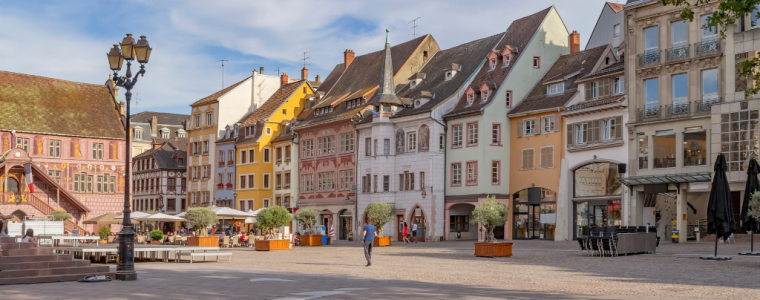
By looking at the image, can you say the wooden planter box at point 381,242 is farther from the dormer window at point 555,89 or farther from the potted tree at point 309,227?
the dormer window at point 555,89

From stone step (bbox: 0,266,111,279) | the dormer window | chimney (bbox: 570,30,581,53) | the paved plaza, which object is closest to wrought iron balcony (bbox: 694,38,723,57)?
the dormer window

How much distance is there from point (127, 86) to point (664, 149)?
91.1ft

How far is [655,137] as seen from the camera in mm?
40406

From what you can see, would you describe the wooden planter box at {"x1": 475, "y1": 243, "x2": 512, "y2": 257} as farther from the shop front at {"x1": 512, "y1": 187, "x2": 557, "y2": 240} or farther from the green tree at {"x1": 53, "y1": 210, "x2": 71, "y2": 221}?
the green tree at {"x1": 53, "y1": 210, "x2": 71, "y2": 221}

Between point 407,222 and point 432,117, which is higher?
point 432,117

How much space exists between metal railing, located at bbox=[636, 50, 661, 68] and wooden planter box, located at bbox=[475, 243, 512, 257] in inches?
594

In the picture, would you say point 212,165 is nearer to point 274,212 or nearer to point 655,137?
point 274,212

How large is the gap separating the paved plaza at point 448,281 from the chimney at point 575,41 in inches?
1012

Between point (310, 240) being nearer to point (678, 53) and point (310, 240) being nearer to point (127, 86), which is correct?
point (678, 53)

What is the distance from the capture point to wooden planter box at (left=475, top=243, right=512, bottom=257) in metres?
29.9

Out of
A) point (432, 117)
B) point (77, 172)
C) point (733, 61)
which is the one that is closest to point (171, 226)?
point (77, 172)

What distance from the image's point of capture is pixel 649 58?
1604 inches

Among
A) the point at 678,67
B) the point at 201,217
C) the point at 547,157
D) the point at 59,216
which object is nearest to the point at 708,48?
the point at 678,67

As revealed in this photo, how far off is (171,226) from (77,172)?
1125cm
